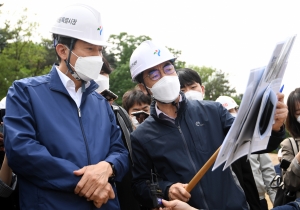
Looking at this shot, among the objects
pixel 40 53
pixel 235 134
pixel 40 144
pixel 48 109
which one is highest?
pixel 235 134

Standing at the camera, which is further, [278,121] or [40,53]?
[40,53]

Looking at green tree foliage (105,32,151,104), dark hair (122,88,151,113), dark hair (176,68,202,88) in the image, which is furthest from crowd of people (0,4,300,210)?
green tree foliage (105,32,151,104)

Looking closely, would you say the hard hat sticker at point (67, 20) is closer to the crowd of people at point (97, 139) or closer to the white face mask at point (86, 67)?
the crowd of people at point (97, 139)

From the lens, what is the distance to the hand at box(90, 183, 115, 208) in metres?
3.22

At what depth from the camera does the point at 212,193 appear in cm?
338

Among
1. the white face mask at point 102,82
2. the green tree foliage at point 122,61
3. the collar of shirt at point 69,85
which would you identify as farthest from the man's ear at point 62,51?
the green tree foliage at point 122,61

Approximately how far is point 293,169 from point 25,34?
31924 mm

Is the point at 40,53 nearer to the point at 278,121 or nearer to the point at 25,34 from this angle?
the point at 25,34

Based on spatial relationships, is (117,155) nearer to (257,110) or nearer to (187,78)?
(257,110)

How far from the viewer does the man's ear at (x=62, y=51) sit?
367 cm

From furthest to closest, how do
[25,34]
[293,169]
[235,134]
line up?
[25,34] < [293,169] < [235,134]

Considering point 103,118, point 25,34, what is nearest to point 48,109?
point 103,118

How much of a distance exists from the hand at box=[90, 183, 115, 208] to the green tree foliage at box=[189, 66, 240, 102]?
82.9 m

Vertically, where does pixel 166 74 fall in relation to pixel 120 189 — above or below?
above
